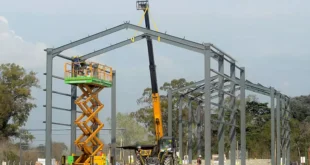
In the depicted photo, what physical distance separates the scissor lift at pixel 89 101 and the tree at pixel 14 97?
36.9 metres

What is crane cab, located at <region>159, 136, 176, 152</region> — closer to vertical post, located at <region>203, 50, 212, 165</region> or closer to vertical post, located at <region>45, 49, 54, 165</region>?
vertical post, located at <region>203, 50, 212, 165</region>

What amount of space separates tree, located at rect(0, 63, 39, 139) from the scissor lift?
1451 inches

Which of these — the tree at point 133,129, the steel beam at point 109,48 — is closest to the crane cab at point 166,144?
the steel beam at point 109,48

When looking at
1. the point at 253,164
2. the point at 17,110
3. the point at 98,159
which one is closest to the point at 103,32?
the point at 98,159

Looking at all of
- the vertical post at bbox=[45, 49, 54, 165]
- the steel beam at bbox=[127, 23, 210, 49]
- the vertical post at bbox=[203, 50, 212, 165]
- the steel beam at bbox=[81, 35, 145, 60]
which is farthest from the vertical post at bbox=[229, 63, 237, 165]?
the vertical post at bbox=[45, 49, 54, 165]

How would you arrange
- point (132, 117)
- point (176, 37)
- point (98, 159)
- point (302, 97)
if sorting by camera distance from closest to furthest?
point (176, 37), point (98, 159), point (132, 117), point (302, 97)

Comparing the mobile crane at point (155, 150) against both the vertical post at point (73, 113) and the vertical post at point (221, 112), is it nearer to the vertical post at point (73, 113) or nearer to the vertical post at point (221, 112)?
the vertical post at point (221, 112)

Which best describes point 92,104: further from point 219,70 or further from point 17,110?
point 17,110

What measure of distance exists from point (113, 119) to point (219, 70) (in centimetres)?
723

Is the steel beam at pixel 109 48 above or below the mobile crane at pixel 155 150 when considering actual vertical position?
above

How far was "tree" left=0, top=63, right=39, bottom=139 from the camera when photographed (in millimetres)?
71625

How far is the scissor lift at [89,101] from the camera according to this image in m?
34.8

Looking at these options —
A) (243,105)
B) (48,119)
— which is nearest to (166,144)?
(243,105)

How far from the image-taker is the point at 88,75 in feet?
114
